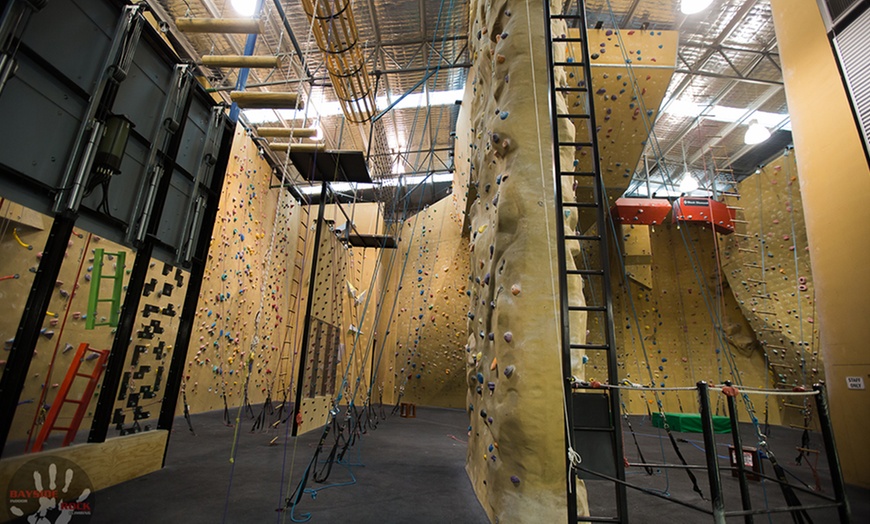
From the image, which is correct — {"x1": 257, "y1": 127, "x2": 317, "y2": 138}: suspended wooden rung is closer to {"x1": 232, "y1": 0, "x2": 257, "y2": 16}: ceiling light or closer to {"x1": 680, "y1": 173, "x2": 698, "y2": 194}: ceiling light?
{"x1": 232, "y1": 0, "x2": 257, "y2": 16}: ceiling light

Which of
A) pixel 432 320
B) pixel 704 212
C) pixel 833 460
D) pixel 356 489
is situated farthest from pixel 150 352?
pixel 704 212

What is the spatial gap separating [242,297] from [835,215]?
7.38m

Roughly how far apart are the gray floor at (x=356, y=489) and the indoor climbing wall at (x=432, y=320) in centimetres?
345

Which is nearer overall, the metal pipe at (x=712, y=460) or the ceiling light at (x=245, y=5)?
the metal pipe at (x=712, y=460)

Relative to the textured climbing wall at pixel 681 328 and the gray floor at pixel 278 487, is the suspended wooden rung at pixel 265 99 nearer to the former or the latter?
the gray floor at pixel 278 487

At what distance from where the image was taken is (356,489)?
2.61 metres

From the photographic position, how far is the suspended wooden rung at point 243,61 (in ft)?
10.3

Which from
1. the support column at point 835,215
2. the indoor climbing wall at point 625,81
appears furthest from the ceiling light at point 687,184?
the support column at point 835,215

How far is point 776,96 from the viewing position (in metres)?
6.96

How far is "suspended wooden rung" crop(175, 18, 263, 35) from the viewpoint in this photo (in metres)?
3.00

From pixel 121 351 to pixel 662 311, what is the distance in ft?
28.4

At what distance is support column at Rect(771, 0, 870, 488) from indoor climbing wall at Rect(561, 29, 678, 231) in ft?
3.69

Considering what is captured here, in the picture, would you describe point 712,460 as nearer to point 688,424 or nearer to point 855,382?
point 855,382

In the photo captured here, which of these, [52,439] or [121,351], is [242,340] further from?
[121,351]
